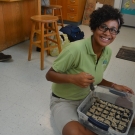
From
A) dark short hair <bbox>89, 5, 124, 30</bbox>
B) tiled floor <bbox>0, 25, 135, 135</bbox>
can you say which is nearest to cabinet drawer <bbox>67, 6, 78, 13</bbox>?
tiled floor <bbox>0, 25, 135, 135</bbox>

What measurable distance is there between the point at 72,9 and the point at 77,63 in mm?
3421

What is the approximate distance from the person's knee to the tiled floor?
0.38 metres

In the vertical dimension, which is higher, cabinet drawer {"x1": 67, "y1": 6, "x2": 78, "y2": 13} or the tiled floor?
cabinet drawer {"x1": 67, "y1": 6, "x2": 78, "y2": 13}

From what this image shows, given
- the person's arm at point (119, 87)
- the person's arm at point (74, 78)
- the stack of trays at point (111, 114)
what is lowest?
the stack of trays at point (111, 114)

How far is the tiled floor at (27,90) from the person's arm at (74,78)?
52cm

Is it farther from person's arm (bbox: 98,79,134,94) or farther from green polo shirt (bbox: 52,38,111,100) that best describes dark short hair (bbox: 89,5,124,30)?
person's arm (bbox: 98,79,134,94)

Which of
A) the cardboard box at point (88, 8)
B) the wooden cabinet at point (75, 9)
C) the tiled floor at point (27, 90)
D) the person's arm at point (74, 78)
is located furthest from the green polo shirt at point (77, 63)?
the cardboard box at point (88, 8)

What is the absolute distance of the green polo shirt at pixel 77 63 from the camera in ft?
3.30

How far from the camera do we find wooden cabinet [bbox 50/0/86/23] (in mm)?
4117

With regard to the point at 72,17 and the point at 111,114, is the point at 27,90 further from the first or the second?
the point at 72,17

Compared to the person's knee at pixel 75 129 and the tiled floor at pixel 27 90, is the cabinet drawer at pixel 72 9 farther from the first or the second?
the person's knee at pixel 75 129

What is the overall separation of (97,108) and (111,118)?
4.5 inches

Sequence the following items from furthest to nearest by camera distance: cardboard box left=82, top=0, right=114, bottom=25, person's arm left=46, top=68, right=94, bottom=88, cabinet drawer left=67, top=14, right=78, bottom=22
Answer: cardboard box left=82, top=0, right=114, bottom=25 < cabinet drawer left=67, top=14, right=78, bottom=22 < person's arm left=46, top=68, right=94, bottom=88

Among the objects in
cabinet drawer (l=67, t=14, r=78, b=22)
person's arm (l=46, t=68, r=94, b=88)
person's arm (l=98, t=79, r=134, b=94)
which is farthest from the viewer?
cabinet drawer (l=67, t=14, r=78, b=22)
